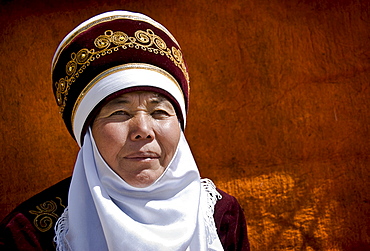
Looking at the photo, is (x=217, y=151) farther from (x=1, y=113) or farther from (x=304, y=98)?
(x=1, y=113)

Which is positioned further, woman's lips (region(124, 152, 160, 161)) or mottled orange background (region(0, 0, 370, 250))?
mottled orange background (region(0, 0, 370, 250))

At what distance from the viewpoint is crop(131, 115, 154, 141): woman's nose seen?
225 centimetres

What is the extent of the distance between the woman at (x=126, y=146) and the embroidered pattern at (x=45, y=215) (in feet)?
0.21

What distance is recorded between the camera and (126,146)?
2.26 m

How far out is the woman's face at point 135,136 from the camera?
226 centimetres

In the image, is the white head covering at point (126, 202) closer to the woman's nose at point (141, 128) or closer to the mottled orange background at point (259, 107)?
the woman's nose at point (141, 128)

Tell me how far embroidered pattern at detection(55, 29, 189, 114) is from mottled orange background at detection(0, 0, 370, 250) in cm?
114

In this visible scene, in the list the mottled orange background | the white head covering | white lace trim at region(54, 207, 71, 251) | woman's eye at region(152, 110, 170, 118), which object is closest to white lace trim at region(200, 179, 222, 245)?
the white head covering

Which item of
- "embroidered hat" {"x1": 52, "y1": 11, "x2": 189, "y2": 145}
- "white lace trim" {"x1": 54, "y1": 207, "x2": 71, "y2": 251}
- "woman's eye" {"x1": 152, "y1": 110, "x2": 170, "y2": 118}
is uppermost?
"embroidered hat" {"x1": 52, "y1": 11, "x2": 189, "y2": 145}

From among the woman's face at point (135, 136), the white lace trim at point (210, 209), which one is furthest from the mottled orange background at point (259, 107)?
the woman's face at point (135, 136)

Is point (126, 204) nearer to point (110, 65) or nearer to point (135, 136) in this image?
point (135, 136)

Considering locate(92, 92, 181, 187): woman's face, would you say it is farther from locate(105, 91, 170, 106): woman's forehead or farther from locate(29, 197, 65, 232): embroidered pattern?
locate(29, 197, 65, 232): embroidered pattern

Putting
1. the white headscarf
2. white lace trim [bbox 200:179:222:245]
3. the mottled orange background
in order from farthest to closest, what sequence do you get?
the mottled orange background, white lace trim [bbox 200:179:222:245], the white headscarf

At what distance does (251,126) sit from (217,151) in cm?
30
